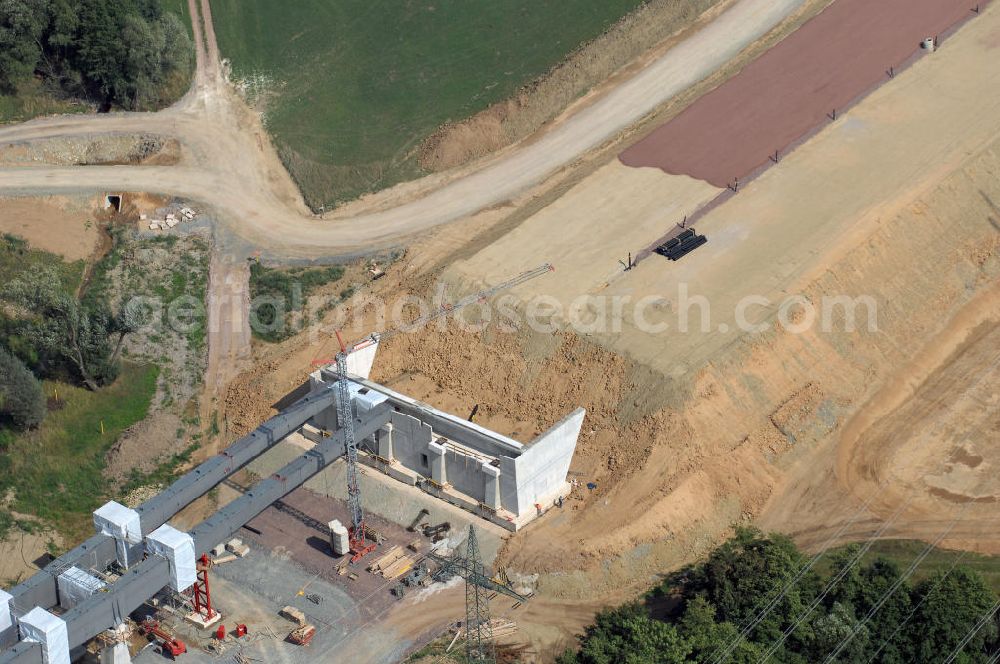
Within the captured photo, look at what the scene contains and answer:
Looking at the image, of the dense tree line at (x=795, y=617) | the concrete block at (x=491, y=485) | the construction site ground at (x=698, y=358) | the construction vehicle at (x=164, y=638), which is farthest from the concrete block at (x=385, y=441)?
the dense tree line at (x=795, y=617)

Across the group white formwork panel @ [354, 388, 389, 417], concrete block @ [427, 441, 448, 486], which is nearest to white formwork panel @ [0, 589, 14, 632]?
white formwork panel @ [354, 388, 389, 417]

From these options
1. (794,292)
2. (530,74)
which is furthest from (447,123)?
(794,292)

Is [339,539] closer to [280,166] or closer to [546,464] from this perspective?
[546,464]

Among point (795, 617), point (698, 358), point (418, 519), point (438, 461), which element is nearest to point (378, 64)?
point (698, 358)

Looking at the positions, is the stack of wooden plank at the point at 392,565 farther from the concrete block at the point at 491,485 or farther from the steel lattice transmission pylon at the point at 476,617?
the concrete block at the point at 491,485

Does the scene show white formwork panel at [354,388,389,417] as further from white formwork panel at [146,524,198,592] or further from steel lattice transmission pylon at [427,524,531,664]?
white formwork panel at [146,524,198,592]

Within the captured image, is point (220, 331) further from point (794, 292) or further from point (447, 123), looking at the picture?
point (794, 292)
